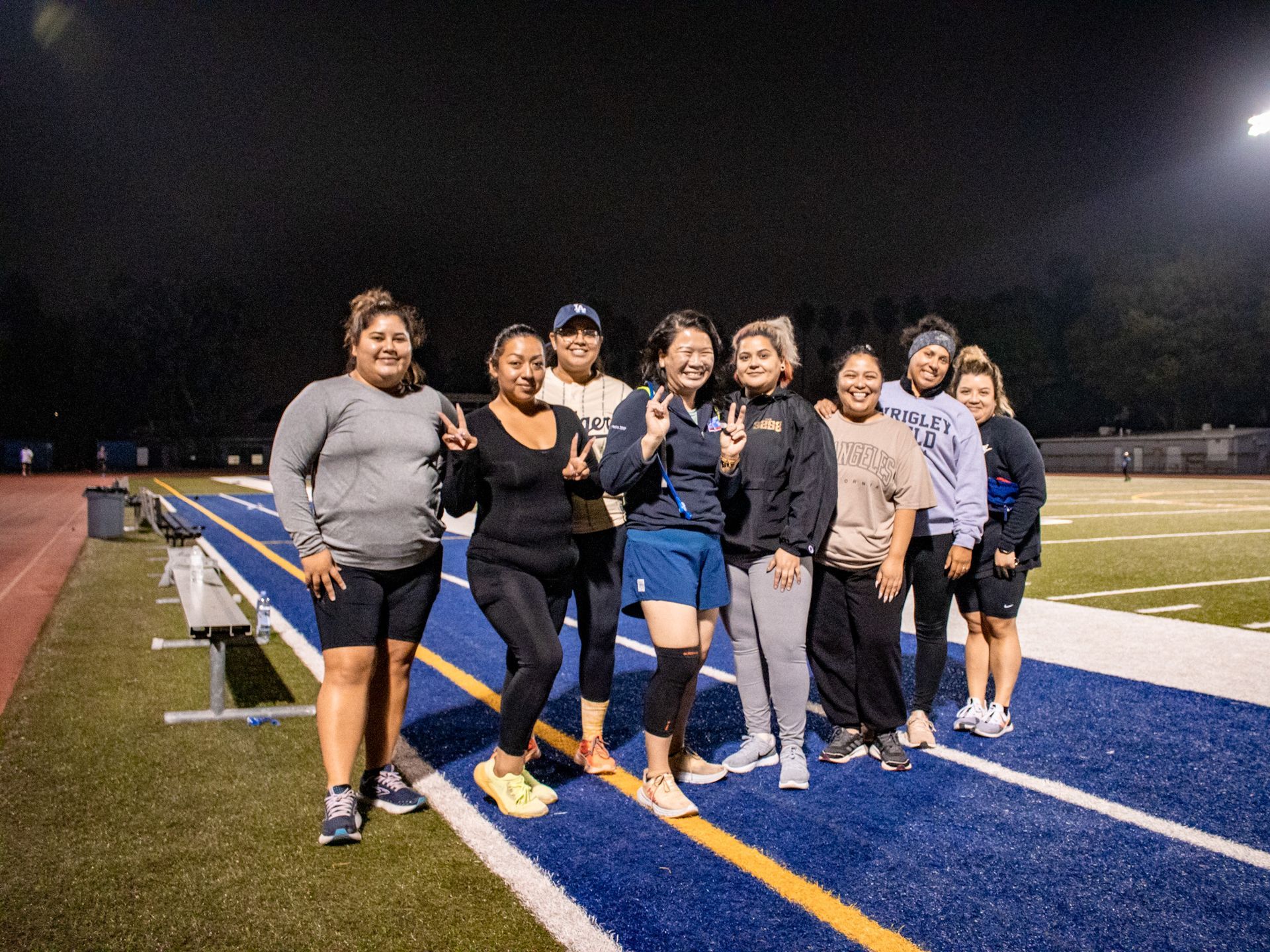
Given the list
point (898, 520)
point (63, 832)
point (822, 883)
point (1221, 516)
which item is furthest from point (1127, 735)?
point (1221, 516)

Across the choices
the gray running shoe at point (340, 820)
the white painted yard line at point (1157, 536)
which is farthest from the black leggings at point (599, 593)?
the white painted yard line at point (1157, 536)

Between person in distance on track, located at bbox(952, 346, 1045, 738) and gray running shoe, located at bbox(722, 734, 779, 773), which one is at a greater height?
person in distance on track, located at bbox(952, 346, 1045, 738)

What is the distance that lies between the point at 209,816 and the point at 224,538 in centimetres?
1260

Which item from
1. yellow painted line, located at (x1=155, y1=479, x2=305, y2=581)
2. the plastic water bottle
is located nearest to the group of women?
the plastic water bottle

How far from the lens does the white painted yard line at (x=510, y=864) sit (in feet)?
9.45

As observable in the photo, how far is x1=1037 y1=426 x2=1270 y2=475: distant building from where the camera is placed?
158 ft

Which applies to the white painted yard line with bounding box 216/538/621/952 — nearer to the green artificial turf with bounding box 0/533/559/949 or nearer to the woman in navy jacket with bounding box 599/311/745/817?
the green artificial turf with bounding box 0/533/559/949

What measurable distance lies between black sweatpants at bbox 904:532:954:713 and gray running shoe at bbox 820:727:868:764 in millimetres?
423

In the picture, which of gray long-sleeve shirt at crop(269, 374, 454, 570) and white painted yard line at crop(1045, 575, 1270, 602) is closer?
gray long-sleeve shirt at crop(269, 374, 454, 570)

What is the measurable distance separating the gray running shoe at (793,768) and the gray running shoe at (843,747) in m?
0.28

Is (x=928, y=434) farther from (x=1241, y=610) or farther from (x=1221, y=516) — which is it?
(x=1221, y=516)

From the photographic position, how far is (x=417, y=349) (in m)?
3.97

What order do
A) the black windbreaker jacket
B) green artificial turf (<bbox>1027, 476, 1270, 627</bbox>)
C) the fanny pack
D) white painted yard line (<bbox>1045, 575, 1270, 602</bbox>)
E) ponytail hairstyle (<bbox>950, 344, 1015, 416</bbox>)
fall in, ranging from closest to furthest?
the black windbreaker jacket
the fanny pack
ponytail hairstyle (<bbox>950, 344, 1015, 416</bbox>)
green artificial turf (<bbox>1027, 476, 1270, 627</bbox>)
white painted yard line (<bbox>1045, 575, 1270, 602</bbox>)

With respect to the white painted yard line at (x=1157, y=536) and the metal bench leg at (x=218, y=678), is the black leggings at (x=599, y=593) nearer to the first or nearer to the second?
the metal bench leg at (x=218, y=678)
